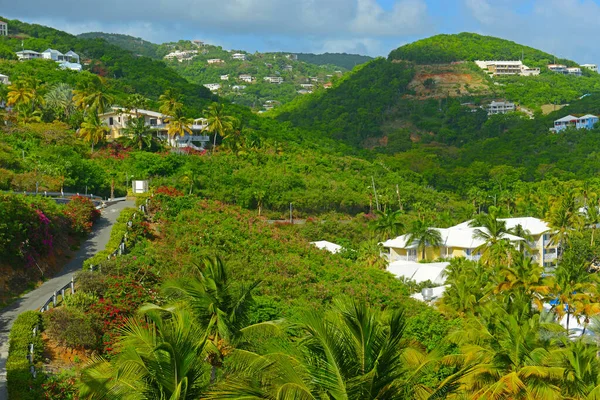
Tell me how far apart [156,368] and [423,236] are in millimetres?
46654

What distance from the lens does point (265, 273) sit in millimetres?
32875

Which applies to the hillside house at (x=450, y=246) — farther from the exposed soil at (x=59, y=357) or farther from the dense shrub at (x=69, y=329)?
the exposed soil at (x=59, y=357)

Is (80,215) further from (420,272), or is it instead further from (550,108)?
(550,108)

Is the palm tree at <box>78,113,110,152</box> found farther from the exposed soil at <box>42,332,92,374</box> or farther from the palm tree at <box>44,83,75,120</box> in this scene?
the exposed soil at <box>42,332,92,374</box>

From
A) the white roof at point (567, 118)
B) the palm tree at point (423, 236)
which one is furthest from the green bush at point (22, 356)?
the white roof at point (567, 118)

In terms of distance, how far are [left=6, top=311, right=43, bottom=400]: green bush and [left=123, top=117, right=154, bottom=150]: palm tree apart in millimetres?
47815

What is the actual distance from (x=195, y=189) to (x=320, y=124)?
86578 mm

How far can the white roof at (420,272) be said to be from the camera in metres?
45.2

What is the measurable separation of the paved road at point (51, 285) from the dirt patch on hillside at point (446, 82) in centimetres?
12494

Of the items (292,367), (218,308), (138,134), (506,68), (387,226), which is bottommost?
(387,226)

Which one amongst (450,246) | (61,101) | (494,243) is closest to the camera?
(494,243)

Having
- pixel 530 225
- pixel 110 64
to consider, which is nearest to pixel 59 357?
pixel 530 225

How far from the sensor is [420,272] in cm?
4656

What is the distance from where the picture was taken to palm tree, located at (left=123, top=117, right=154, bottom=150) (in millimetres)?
→ 67688
